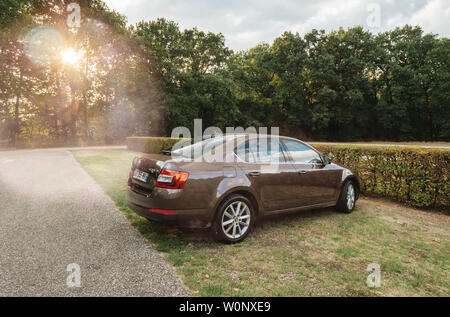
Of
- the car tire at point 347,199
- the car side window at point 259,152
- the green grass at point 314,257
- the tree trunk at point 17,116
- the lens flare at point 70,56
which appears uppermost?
the lens flare at point 70,56

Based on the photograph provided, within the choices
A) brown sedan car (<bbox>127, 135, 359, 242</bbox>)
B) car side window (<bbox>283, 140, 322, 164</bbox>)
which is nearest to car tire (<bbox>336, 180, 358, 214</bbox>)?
brown sedan car (<bbox>127, 135, 359, 242</bbox>)

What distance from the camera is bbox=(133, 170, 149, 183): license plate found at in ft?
13.1

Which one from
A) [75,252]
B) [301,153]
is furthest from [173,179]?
[301,153]

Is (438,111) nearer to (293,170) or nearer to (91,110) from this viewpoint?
(293,170)

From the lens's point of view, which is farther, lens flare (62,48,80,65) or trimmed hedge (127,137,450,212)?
lens flare (62,48,80,65)

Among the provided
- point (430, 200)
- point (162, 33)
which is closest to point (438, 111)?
point (162, 33)

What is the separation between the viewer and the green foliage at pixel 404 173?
19.2 feet

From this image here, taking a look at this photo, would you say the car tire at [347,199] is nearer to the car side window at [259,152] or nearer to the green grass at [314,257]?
the green grass at [314,257]

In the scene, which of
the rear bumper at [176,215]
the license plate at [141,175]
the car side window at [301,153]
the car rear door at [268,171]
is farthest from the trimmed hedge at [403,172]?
the license plate at [141,175]

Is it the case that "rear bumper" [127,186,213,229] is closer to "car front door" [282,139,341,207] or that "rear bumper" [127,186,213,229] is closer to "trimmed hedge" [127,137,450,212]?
"car front door" [282,139,341,207]

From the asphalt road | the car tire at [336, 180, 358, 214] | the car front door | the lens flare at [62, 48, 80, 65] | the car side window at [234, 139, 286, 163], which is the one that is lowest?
the asphalt road

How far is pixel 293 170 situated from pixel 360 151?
3444 mm

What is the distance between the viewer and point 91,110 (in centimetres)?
3766

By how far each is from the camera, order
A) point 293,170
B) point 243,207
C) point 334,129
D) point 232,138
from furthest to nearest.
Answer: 1. point 334,129
2. point 293,170
3. point 232,138
4. point 243,207
